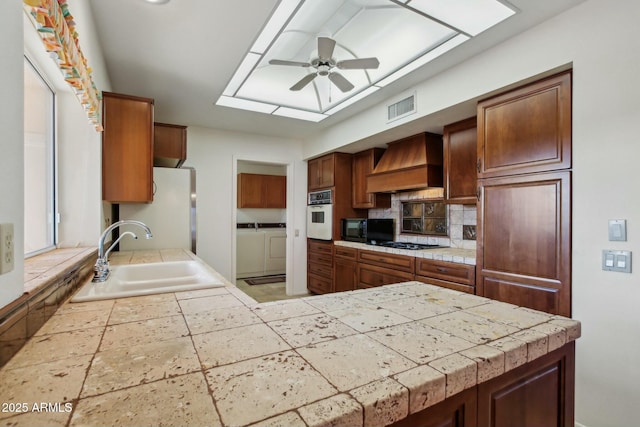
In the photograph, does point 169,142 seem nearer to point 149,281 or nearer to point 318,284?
point 149,281

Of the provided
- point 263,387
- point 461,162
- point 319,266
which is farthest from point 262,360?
point 319,266

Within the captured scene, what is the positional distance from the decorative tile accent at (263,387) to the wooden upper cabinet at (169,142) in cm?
321

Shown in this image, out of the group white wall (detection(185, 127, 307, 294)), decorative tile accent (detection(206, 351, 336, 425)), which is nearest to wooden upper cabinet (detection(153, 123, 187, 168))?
white wall (detection(185, 127, 307, 294))

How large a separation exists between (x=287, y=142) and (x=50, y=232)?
132 inches

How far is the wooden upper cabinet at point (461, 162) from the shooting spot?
2740mm

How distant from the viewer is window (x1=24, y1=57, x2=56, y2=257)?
155cm

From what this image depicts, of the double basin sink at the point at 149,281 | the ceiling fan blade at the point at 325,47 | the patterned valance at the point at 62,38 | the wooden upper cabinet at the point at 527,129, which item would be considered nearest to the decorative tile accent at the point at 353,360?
the double basin sink at the point at 149,281

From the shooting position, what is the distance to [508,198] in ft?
7.04

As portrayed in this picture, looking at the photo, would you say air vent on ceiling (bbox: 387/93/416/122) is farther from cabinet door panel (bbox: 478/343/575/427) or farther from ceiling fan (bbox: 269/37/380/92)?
cabinet door panel (bbox: 478/343/575/427)

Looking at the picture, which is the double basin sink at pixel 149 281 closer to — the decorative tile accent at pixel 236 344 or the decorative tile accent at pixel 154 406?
the decorative tile accent at pixel 236 344

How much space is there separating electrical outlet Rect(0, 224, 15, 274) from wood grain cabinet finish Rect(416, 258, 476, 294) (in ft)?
8.66

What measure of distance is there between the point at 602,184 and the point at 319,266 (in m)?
3.45

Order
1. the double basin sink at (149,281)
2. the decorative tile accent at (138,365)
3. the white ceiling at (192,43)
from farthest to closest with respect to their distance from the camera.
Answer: the white ceiling at (192,43), the double basin sink at (149,281), the decorative tile accent at (138,365)

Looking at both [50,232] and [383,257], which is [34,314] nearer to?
[50,232]
